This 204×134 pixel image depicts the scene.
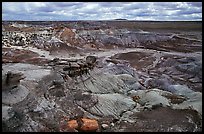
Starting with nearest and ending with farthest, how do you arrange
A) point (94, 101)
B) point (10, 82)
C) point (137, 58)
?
point (10, 82)
point (94, 101)
point (137, 58)

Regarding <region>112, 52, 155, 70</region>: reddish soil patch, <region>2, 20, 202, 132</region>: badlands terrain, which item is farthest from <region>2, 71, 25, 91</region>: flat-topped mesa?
<region>112, 52, 155, 70</region>: reddish soil patch

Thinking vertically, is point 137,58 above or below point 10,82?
below

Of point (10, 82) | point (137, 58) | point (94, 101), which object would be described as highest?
point (10, 82)

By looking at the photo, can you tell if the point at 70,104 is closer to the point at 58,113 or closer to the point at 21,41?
the point at 58,113

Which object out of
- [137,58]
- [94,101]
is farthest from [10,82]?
[137,58]

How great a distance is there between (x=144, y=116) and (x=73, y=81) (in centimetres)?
416

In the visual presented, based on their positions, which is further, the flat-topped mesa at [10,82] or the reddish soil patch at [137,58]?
the reddish soil patch at [137,58]

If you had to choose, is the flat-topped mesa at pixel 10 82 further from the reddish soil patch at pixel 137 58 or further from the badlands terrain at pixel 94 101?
the reddish soil patch at pixel 137 58

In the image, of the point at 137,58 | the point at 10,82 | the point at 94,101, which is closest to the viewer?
the point at 10,82

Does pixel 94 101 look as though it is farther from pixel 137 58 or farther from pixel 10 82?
pixel 137 58

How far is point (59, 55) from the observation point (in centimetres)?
2658

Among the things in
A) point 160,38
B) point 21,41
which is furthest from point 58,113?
point 160,38

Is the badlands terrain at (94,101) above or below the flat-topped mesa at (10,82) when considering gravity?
below

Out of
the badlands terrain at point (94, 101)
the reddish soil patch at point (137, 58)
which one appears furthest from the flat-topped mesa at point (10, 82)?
the reddish soil patch at point (137, 58)
